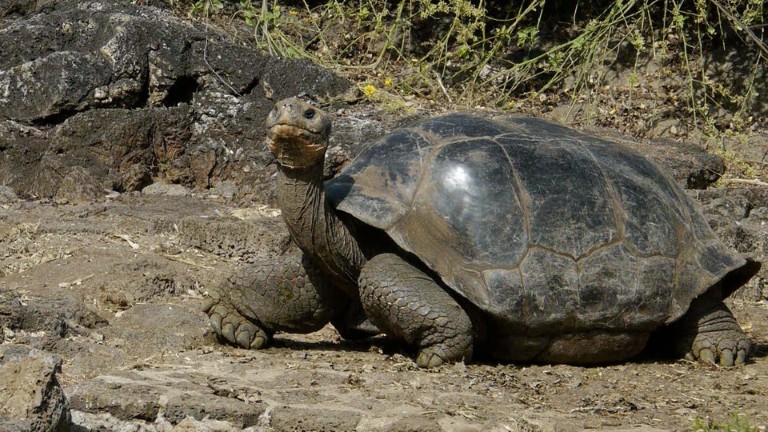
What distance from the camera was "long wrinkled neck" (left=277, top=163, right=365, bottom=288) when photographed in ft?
14.7

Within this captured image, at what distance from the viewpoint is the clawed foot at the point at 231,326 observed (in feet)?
15.6

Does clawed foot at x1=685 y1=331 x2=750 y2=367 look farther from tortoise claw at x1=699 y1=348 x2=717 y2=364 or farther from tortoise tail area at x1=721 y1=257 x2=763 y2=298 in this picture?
tortoise tail area at x1=721 y1=257 x2=763 y2=298

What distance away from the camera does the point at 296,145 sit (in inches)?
170

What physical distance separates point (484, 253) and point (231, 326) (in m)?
1.10

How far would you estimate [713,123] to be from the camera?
891 cm

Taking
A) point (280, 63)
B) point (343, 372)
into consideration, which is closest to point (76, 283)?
point (343, 372)

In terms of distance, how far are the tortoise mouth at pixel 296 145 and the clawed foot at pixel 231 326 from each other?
2.41 feet

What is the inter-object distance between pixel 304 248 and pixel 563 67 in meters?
5.37

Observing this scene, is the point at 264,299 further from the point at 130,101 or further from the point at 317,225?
the point at 130,101

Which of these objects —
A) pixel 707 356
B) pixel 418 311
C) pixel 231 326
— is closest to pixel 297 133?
pixel 418 311

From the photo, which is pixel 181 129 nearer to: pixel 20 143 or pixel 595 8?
pixel 20 143

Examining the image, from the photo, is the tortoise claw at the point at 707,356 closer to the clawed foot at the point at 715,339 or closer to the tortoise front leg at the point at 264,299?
the clawed foot at the point at 715,339

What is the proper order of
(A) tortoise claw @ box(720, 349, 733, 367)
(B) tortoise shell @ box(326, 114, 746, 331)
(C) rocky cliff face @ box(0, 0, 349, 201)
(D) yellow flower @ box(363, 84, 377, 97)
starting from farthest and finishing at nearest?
1. (D) yellow flower @ box(363, 84, 377, 97)
2. (C) rocky cliff face @ box(0, 0, 349, 201)
3. (A) tortoise claw @ box(720, 349, 733, 367)
4. (B) tortoise shell @ box(326, 114, 746, 331)

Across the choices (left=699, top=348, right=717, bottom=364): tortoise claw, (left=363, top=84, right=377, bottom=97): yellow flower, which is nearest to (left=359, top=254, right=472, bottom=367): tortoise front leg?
(left=699, top=348, right=717, bottom=364): tortoise claw
